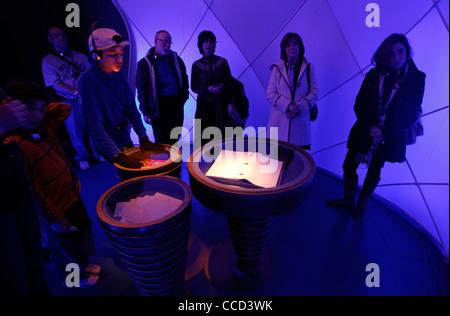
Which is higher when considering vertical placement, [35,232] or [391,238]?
[35,232]

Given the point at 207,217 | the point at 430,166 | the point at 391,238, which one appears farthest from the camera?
the point at 207,217

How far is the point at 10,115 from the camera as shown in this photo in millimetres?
1521

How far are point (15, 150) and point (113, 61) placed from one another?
1325 millimetres

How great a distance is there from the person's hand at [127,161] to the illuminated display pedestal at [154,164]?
4 centimetres

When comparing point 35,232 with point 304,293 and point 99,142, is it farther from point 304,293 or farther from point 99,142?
point 304,293

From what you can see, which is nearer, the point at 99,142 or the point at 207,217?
the point at 99,142

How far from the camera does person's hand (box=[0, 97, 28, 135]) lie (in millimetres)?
1493

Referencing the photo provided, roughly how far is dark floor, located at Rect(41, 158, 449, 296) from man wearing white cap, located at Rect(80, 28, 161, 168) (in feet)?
4.36

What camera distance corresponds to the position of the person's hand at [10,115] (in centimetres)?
149

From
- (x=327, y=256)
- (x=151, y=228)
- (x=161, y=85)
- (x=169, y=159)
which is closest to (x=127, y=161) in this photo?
(x=169, y=159)

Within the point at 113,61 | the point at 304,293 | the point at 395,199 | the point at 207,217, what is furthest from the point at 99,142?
the point at 395,199

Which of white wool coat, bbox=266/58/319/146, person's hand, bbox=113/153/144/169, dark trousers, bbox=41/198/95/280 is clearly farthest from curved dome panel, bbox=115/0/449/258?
dark trousers, bbox=41/198/95/280

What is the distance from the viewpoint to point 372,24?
322cm

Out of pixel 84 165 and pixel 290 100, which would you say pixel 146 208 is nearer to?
pixel 290 100
